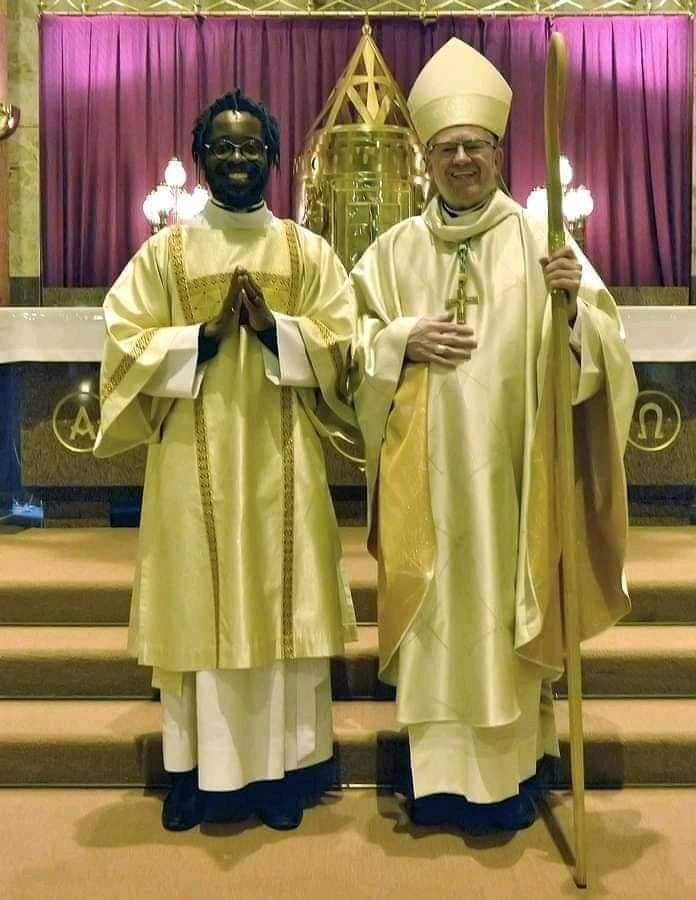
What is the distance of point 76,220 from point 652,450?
18.3 ft

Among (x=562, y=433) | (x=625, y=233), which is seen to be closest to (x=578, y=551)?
(x=562, y=433)

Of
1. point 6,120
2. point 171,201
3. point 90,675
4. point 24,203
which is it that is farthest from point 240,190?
point 24,203

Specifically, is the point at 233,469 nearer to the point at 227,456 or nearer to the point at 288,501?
the point at 227,456

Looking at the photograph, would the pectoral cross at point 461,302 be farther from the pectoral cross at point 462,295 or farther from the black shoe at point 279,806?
the black shoe at point 279,806

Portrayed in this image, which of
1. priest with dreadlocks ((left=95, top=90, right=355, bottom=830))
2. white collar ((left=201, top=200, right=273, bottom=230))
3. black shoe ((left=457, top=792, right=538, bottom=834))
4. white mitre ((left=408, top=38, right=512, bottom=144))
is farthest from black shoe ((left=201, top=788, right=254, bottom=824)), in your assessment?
white mitre ((left=408, top=38, right=512, bottom=144))

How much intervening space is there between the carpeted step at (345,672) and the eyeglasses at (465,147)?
5.33ft

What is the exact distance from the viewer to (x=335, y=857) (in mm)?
2734

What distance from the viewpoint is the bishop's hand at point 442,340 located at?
270 cm

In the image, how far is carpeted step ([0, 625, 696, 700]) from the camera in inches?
139

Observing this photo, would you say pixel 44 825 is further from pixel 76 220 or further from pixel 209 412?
pixel 76 220

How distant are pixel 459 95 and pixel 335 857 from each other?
6.27ft

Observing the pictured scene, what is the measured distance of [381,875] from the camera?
104 inches

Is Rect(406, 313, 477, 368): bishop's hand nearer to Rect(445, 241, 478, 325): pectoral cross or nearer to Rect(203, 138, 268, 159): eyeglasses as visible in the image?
Rect(445, 241, 478, 325): pectoral cross

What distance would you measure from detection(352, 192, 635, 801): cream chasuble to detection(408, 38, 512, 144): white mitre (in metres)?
0.22
